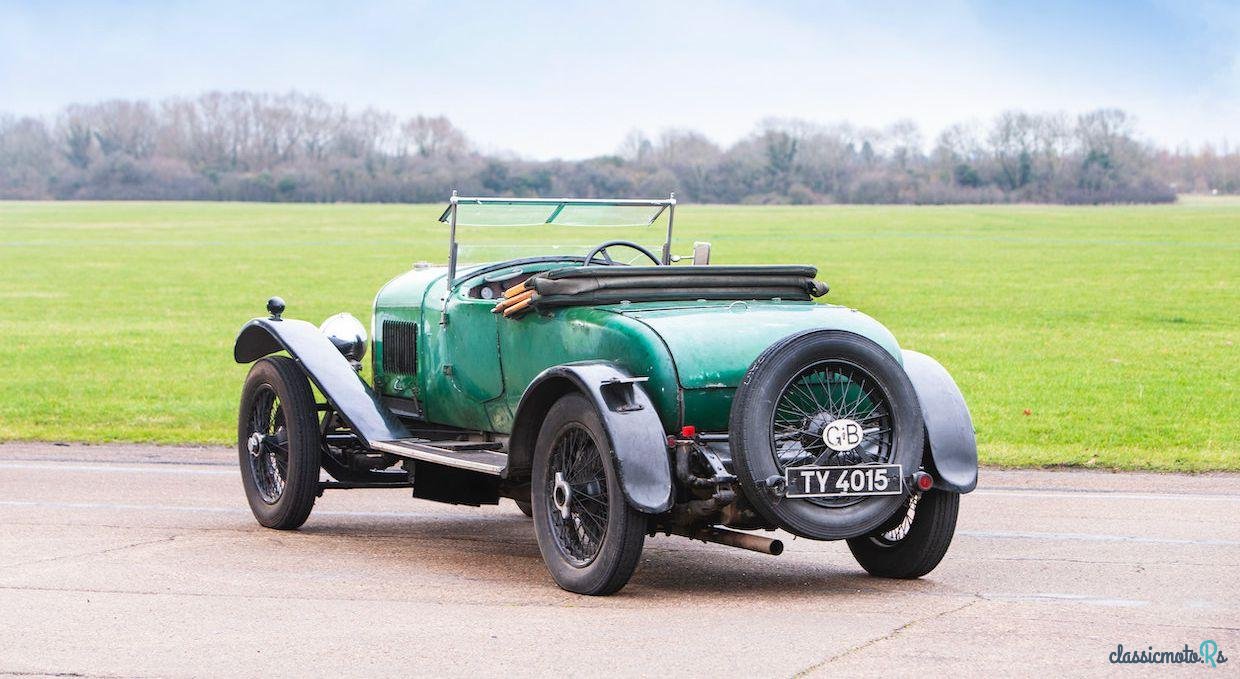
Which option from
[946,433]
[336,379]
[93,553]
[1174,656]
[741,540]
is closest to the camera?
[1174,656]

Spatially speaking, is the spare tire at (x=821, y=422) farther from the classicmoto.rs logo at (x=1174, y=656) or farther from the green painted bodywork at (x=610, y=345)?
the classicmoto.rs logo at (x=1174, y=656)

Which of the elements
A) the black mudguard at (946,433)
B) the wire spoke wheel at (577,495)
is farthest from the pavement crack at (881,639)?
the wire spoke wheel at (577,495)

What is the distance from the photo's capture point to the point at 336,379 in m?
8.72

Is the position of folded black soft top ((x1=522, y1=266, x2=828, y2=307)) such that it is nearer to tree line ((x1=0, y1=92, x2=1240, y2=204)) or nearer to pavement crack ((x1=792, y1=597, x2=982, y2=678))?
pavement crack ((x1=792, y1=597, x2=982, y2=678))

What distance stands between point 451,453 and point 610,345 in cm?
125

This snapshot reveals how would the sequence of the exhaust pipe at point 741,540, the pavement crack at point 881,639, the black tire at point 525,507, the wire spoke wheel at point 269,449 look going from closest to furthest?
the pavement crack at point 881,639 → the exhaust pipe at point 741,540 → the black tire at point 525,507 → the wire spoke wheel at point 269,449

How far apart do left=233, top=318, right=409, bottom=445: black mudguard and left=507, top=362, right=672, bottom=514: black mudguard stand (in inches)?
68.9

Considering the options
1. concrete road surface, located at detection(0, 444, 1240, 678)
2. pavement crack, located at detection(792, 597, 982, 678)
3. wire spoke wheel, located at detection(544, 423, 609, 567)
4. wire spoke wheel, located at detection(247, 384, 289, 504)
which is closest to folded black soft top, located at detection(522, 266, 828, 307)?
wire spoke wheel, located at detection(544, 423, 609, 567)

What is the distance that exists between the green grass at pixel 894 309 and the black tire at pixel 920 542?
479 cm

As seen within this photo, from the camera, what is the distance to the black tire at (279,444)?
339 inches

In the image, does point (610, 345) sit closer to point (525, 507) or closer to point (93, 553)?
point (525, 507)

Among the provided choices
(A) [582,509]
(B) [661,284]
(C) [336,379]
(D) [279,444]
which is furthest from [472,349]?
(A) [582,509]

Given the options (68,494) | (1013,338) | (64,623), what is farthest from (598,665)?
(1013,338)

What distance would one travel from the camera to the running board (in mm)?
7320
